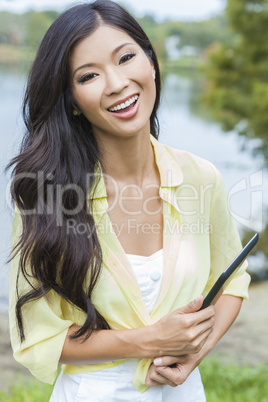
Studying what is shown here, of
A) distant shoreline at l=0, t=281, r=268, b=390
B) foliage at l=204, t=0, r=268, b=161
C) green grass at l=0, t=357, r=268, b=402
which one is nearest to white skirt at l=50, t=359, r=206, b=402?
green grass at l=0, t=357, r=268, b=402

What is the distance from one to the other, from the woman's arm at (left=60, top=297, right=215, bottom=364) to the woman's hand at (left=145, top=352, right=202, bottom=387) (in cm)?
2

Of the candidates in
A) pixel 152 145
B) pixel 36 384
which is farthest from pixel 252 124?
pixel 152 145

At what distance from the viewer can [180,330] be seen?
3.80 feet

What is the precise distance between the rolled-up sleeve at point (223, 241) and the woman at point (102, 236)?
0.04 metres

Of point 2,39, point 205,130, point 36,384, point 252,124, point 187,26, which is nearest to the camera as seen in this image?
point 36,384

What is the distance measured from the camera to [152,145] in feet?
4.68

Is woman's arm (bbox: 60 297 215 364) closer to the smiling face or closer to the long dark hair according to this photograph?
the long dark hair

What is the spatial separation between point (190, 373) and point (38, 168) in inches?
23.0

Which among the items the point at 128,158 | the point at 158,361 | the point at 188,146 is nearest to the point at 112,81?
the point at 128,158

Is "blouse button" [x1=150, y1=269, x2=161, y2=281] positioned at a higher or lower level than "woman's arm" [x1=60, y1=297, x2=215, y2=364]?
higher

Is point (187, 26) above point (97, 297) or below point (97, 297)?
above

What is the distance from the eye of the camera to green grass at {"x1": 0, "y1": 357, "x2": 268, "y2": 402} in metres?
2.55

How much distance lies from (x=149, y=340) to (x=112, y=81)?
0.56 metres

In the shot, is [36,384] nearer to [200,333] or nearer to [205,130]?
[200,333]
